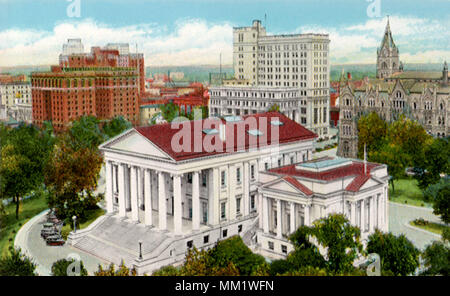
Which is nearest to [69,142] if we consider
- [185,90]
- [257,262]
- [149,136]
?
[149,136]

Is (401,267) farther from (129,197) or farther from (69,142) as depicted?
(69,142)

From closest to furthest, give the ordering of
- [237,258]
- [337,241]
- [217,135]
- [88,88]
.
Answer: [337,241], [237,258], [217,135], [88,88]

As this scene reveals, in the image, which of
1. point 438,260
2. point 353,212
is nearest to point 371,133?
point 353,212

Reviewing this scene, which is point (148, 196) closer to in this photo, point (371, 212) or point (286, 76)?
point (371, 212)

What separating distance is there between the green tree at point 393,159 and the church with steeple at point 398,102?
585 inches

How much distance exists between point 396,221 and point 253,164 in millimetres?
15544

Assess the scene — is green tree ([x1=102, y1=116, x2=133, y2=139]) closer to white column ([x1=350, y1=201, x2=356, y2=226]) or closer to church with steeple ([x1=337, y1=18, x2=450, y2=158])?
church with steeple ([x1=337, y1=18, x2=450, y2=158])

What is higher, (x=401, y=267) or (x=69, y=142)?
(x=69, y=142)

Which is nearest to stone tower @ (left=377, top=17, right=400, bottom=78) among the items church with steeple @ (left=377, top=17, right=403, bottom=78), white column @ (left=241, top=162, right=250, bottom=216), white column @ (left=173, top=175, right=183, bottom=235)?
church with steeple @ (left=377, top=17, right=403, bottom=78)

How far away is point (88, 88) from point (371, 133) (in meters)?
67.6

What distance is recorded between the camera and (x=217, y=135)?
156ft

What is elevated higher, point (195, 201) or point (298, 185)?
point (298, 185)

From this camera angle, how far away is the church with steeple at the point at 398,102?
8225 cm
